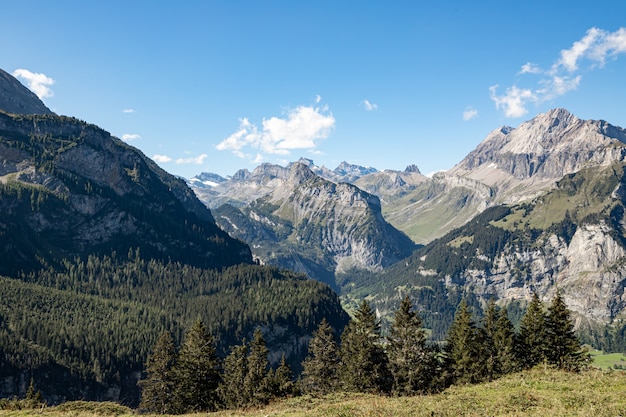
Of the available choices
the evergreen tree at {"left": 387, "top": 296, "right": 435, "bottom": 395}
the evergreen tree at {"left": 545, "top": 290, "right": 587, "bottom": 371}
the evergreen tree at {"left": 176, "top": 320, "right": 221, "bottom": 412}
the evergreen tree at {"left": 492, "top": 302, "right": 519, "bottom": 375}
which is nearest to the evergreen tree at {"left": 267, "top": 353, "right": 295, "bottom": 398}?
the evergreen tree at {"left": 176, "top": 320, "right": 221, "bottom": 412}

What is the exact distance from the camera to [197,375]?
65938 millimetres

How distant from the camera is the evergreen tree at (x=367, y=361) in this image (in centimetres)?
6619

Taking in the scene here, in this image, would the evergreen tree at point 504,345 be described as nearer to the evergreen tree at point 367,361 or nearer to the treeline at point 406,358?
the treeline at point 406,358

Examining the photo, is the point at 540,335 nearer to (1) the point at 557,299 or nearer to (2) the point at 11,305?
(1) the point at 557,299

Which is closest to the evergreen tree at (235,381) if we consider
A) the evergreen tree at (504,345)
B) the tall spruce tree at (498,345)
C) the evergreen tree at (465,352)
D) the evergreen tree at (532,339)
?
the evergreen tree at (465,352)

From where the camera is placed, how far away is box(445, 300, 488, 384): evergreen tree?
61.8 metres

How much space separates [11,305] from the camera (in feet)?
534

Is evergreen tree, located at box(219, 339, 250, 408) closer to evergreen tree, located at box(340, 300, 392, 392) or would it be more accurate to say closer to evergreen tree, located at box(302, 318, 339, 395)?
evergreen tree, located at box(302, 318, 339, 395)

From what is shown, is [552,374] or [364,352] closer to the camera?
[552,374]

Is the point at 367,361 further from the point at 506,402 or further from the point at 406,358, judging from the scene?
Answer: the point at 506,402

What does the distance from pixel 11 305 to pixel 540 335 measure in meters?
188

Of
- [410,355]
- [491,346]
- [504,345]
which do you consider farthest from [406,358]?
[504,345]

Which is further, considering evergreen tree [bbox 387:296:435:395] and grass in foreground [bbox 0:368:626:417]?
evergreen tree [bbox 387:296:435:395]

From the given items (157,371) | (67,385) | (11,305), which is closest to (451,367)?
(157,371)
